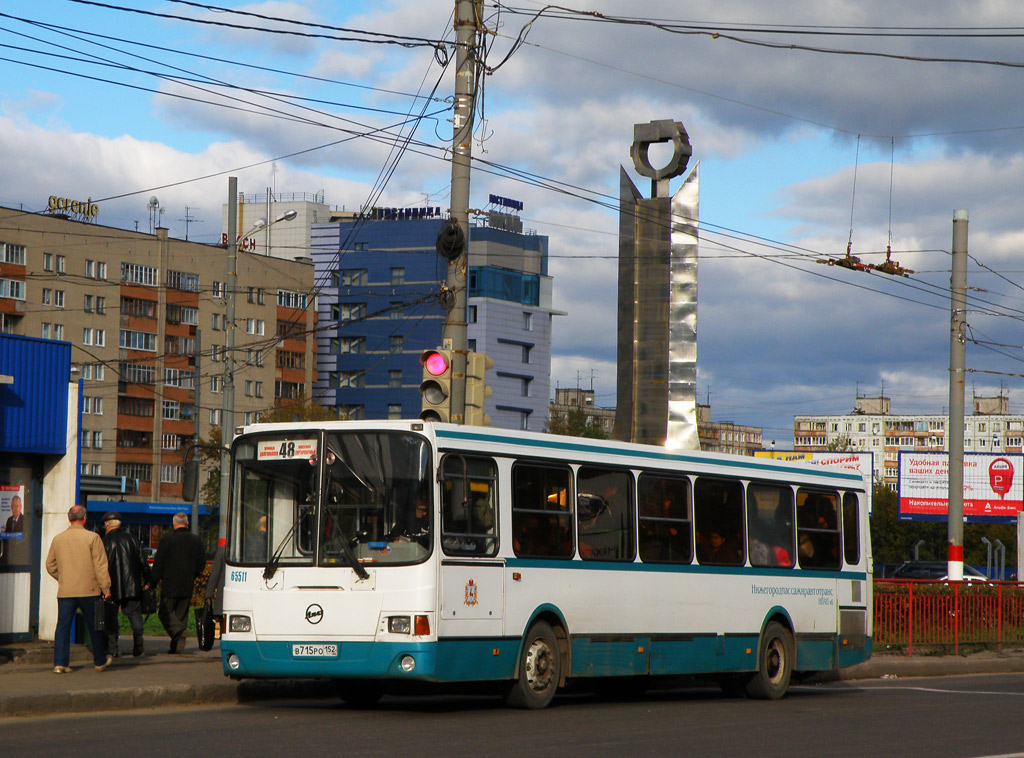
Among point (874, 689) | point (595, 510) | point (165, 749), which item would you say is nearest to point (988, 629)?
point (874, 689)

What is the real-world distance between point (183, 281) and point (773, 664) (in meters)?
85.3

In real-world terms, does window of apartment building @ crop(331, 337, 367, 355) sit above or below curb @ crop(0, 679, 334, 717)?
above

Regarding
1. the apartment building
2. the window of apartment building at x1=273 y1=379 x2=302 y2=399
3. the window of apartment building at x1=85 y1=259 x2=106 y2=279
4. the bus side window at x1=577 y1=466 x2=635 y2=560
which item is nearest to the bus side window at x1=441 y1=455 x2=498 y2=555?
the bus side window at x1=577 y1=466 x2=635 y2=560

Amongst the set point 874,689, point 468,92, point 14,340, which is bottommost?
point 874,689

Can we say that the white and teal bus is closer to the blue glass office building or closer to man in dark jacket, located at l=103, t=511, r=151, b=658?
man in dark jacket, located at l=103, t=511, r=151, b=658

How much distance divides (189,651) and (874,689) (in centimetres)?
907

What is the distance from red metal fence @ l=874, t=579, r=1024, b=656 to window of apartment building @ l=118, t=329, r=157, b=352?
76.2m

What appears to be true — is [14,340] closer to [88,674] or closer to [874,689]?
[88,674]

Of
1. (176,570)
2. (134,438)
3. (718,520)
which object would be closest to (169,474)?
(134,438)

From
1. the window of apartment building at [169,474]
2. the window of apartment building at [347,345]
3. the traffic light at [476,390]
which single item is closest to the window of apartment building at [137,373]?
the window of apartment building at [169,474]

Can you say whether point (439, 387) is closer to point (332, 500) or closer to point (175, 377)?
point (332, 500)

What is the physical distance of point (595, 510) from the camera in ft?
49.0

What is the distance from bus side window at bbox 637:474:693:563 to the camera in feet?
51.0

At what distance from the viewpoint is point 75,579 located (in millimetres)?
14922
